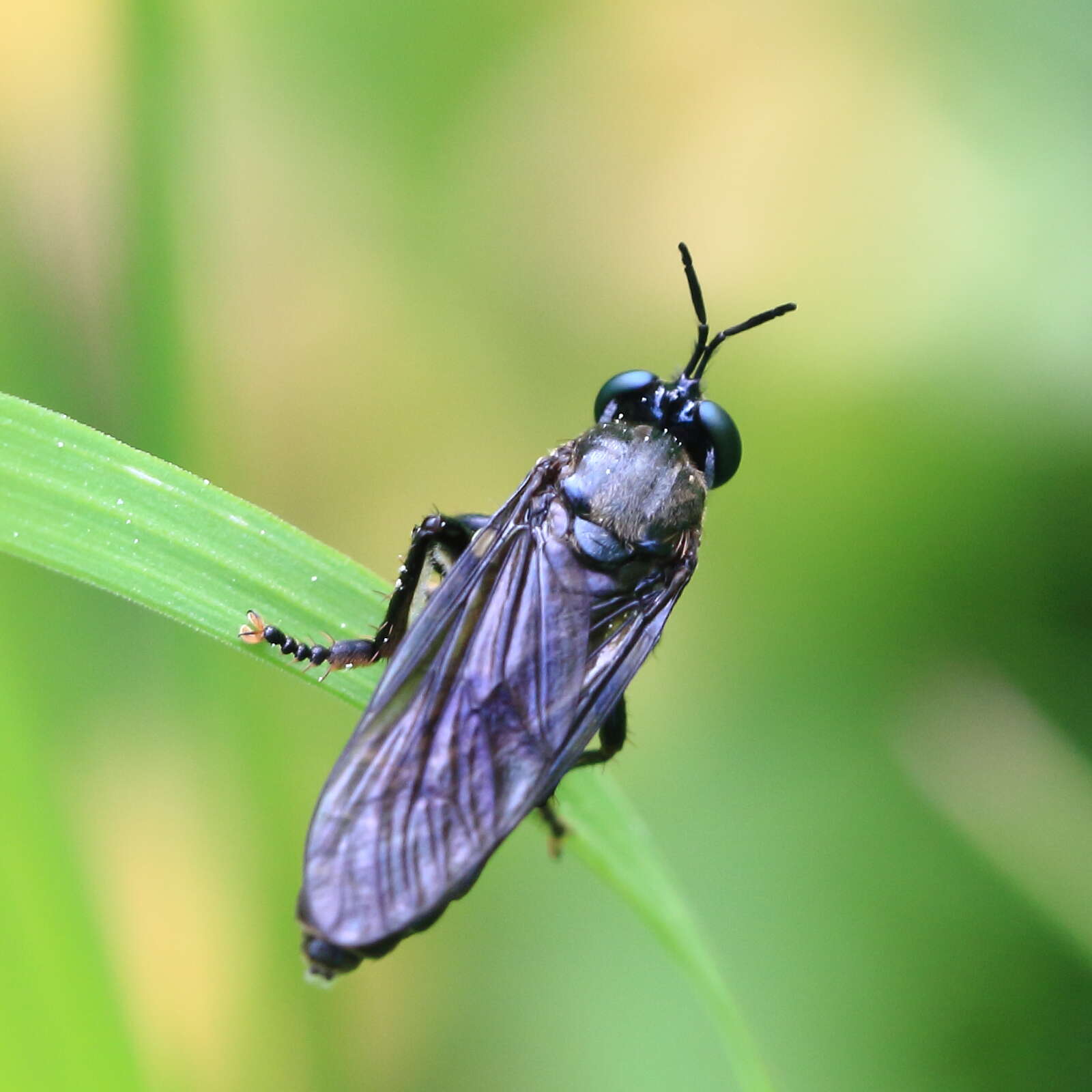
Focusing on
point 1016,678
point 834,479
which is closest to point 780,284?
point 834,479

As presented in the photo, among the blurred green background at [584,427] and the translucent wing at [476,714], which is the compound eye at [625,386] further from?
the blurred green background at [584,427]

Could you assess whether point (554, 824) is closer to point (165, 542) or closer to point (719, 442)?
point (719, 442)

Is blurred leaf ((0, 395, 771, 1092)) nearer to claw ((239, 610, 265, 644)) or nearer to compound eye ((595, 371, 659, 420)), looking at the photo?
claw ((239, 610, 265, 644))

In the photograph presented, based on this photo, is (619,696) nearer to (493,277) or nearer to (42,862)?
(42,862)

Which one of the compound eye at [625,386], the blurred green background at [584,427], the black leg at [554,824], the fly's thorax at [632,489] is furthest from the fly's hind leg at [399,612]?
the blurred green background at [584,427]

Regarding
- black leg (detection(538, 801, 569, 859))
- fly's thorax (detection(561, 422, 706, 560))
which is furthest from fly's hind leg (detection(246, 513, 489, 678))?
black leg (detection(538, 801, 569, 859))

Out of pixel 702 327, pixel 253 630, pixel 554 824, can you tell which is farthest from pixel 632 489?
pixel 253 630
